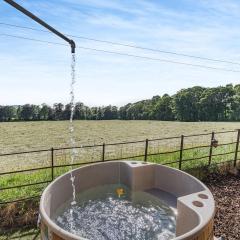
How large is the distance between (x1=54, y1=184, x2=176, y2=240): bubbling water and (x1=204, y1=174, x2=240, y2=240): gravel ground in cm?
99

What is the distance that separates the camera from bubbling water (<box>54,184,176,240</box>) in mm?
5566

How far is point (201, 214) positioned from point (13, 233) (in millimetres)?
3612

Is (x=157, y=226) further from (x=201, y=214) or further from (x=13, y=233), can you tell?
(x=13, y=233)

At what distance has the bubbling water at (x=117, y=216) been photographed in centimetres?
557

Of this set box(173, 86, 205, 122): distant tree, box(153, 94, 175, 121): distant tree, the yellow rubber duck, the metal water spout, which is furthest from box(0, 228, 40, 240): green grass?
box(153, 94, 175, 121): distant tree

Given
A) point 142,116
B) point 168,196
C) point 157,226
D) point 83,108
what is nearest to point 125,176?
point 168,196

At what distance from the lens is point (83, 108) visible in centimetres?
3725

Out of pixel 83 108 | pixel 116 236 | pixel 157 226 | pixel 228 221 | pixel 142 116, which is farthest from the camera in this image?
pixel 142 116

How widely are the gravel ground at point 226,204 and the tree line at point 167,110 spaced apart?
87.7 feet

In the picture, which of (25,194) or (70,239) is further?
(25,194)

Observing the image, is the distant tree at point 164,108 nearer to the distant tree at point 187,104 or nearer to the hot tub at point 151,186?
the distant tree at point 187,104

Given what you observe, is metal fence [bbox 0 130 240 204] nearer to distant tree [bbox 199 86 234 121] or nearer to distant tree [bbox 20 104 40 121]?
distant tree [bbox 20 104 40 121]

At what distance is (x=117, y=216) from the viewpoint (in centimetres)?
628

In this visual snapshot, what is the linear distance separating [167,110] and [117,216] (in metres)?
46.9
